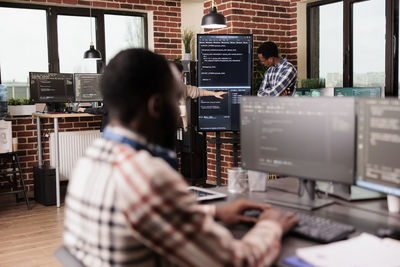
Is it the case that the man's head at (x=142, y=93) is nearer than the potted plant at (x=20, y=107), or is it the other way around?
the man's head at (x=142, y=93)

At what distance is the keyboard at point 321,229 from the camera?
4.60 feet

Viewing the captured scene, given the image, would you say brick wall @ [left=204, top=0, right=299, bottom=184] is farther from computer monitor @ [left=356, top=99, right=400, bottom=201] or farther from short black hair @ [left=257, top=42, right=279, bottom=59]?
computer monitor @ [left=356, top=99, right=400, bottom=201]

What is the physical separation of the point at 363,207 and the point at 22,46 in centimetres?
511

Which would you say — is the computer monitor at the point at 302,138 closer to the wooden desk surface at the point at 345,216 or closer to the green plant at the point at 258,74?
the wooden desk surface at the point at 345,216

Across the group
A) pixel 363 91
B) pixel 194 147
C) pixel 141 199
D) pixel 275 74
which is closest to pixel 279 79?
pixel 275 74

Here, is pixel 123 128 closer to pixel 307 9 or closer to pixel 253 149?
pixel 253 149

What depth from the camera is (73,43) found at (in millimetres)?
6172

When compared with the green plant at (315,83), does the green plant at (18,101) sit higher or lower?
lower

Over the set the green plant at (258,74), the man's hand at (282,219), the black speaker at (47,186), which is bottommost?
the black speaker at (47,186)

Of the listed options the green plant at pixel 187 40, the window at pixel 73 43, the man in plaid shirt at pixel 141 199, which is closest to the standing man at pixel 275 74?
the green plant at pixel 187 40

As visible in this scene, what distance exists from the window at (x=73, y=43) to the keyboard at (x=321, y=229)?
5.12m

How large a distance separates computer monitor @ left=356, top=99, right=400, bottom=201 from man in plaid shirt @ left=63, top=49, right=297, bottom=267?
1.78 ft

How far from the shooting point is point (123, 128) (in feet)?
3.67

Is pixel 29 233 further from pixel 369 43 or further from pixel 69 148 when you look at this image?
pixel 369 43
